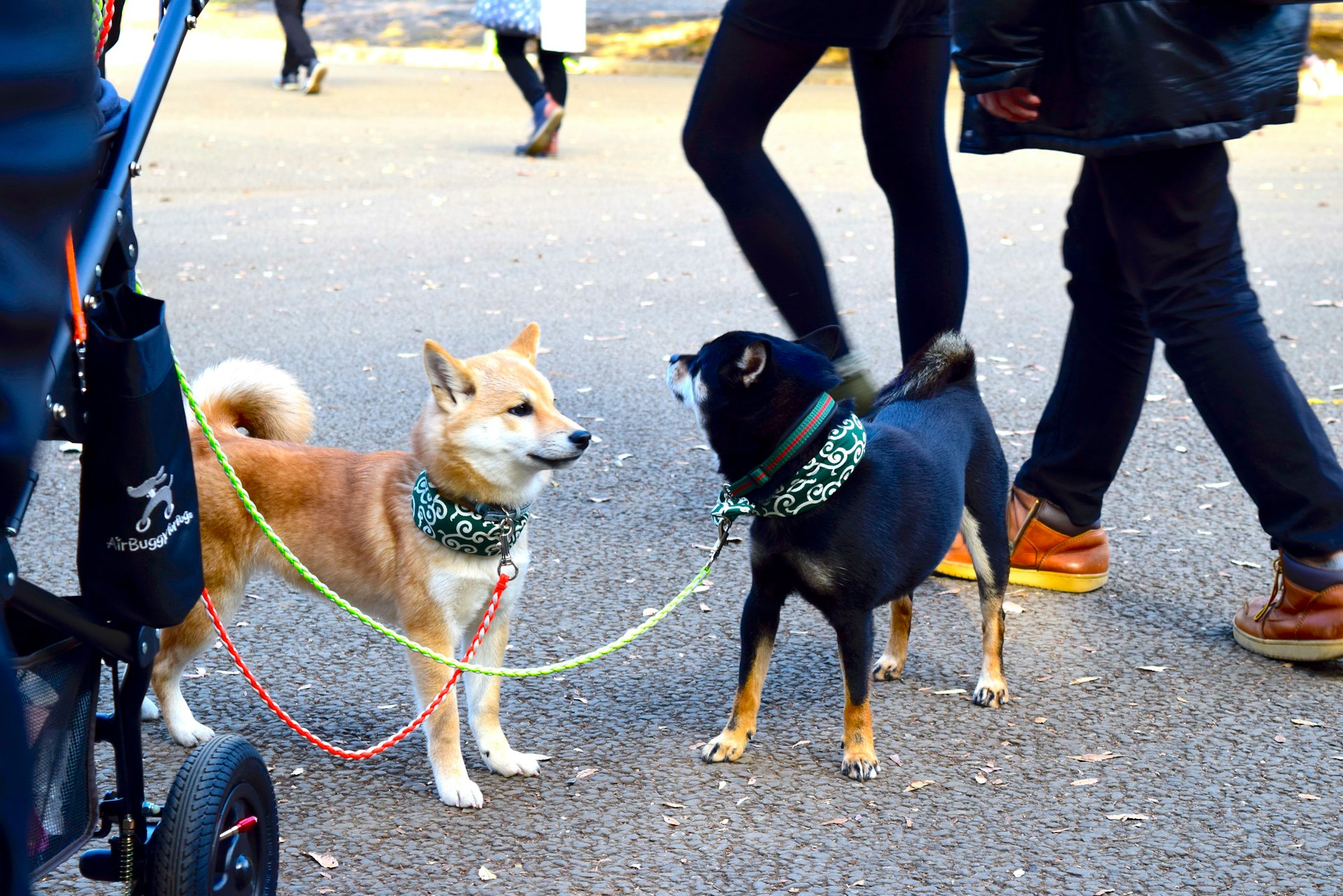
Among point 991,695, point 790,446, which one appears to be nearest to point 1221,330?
point 991,695

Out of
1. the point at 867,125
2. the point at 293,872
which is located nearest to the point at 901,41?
the point at 867,125

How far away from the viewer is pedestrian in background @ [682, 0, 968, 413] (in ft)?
10.9

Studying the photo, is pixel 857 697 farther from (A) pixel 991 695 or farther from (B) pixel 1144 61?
(B) pixel 1144 61

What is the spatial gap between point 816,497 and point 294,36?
42.4ft

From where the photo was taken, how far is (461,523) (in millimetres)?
2652

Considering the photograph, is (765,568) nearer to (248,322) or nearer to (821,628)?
(821,628)

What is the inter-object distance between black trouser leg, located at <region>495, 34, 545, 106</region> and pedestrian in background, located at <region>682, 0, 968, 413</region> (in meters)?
7.39

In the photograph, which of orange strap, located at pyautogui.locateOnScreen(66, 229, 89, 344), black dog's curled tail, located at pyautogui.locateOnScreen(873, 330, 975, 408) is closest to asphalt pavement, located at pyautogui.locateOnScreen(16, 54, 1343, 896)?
black dog's curled tail, located at pyautogui.locateOnScreen(873, 330, 975, 408)

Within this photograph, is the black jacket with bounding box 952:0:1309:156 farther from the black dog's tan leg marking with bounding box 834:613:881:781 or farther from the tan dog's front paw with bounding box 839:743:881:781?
the tan dog's front paw with bounding box 839:743:881:781

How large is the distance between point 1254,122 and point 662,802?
2003mm

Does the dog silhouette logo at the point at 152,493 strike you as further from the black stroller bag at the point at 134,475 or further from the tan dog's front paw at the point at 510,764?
the tan dog's front paw at the point at 510,764

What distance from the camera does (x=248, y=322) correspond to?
6.29m

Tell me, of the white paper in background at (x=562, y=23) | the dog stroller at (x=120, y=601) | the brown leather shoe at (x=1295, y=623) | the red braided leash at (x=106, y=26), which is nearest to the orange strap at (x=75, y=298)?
the dog stroller at (x=120, y=601)

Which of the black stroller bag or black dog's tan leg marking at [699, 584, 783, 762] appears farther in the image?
black dog's tan leg marking at [699, 584, 783, 762]
